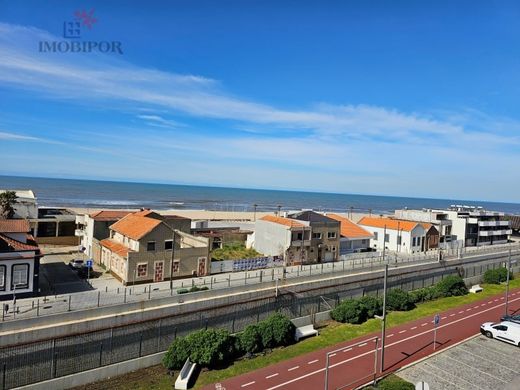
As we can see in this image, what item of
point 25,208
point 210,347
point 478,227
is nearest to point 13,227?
point 210,347

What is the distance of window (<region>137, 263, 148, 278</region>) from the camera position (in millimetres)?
32844

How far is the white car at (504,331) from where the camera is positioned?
1110 inches

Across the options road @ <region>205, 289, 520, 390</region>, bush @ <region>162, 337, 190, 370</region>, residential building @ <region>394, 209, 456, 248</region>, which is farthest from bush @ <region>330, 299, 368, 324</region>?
residential building @ <region>394, 209, 456, 248</region>

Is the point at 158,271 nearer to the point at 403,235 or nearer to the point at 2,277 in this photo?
the point at 2,277

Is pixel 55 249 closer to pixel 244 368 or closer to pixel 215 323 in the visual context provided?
pixel 215 323

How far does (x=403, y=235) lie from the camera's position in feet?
185

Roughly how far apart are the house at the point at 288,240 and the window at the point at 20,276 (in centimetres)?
2401

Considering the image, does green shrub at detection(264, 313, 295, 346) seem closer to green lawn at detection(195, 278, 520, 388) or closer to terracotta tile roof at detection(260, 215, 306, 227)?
green lawn at detection(195, 278, 520, 388)

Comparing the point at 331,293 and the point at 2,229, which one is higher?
the point at 2,229

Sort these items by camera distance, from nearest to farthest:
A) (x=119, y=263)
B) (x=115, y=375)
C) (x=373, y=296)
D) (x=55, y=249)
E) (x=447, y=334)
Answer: (x=115, y=375) → (x=447, y=334) → (x=119, y=263) → (x=373, y=296) → (x=55, y=249)

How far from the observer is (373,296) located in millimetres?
37469

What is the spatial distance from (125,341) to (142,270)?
10343 mm

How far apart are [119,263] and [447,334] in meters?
→ 26.8

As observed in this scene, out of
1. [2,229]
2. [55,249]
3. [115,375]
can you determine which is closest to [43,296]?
[2,229]
